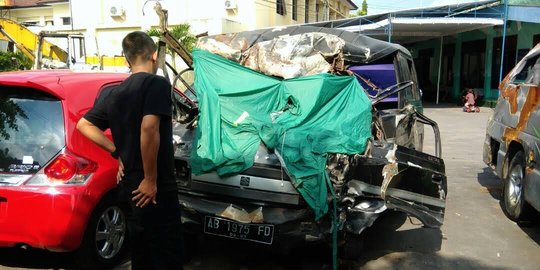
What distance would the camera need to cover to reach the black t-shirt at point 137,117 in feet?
8.76

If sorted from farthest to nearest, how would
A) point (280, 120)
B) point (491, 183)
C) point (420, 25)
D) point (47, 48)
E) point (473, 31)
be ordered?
point (473, 31) → point (420, 25) → point (47, 48) → point (491, 183) → point (280, 120)

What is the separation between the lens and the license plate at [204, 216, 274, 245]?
11.7 ft

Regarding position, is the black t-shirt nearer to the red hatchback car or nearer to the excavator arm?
the red hatchback car

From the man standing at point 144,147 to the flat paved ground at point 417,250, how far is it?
1078 mm

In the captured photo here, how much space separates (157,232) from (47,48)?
1698cm

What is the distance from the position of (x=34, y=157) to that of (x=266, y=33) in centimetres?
295

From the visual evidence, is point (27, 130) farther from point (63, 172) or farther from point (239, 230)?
point (239, 230)

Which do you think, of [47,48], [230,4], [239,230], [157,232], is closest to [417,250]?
[239,230]

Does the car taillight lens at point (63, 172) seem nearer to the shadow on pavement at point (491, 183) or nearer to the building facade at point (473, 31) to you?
the shadow on pavement at point (491, 183)

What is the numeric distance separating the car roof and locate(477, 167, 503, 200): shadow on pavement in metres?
5.20

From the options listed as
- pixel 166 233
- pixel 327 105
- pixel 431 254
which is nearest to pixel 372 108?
pixel 327 105

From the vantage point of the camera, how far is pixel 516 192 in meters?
5.46

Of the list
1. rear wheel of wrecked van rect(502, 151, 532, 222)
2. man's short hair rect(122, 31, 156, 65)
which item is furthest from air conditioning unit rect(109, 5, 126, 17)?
man's short hair rect(122, 31, 156, 65)

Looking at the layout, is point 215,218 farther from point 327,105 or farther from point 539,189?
point 539,189
